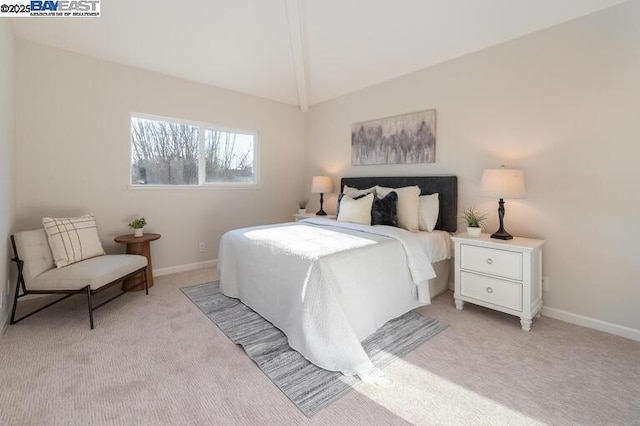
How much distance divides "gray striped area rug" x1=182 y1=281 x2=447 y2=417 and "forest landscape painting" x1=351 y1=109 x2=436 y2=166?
1.88m

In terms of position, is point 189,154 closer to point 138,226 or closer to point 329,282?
point 138,226

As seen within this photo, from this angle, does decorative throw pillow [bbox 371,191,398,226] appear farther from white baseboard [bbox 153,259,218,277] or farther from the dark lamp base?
white baseboard [bbox 153,259,218,277]

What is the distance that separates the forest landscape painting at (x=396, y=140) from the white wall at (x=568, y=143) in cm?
21

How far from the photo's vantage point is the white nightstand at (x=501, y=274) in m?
2.31

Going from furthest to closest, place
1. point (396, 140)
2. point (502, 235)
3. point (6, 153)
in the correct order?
1. point (396, 140)
2. point (502, 235)
3. point (6, 153)

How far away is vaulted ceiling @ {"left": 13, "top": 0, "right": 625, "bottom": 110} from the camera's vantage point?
102 inches

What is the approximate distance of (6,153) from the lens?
91.4 inches

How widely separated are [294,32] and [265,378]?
3.37 m

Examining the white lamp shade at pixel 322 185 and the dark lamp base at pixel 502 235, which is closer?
the dark lamp base at pixel 502 235

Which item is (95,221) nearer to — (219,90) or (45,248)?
(45,248)

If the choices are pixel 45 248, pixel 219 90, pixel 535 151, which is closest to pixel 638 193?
pixel 535 151

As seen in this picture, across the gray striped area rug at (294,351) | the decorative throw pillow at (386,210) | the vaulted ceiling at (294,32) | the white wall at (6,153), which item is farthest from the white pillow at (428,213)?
the white wall at (6,153)

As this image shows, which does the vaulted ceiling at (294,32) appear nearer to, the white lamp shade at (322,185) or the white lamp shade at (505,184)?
the white lamp shade at (505,184)

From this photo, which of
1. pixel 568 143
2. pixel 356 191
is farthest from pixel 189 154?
pixel 568 143
